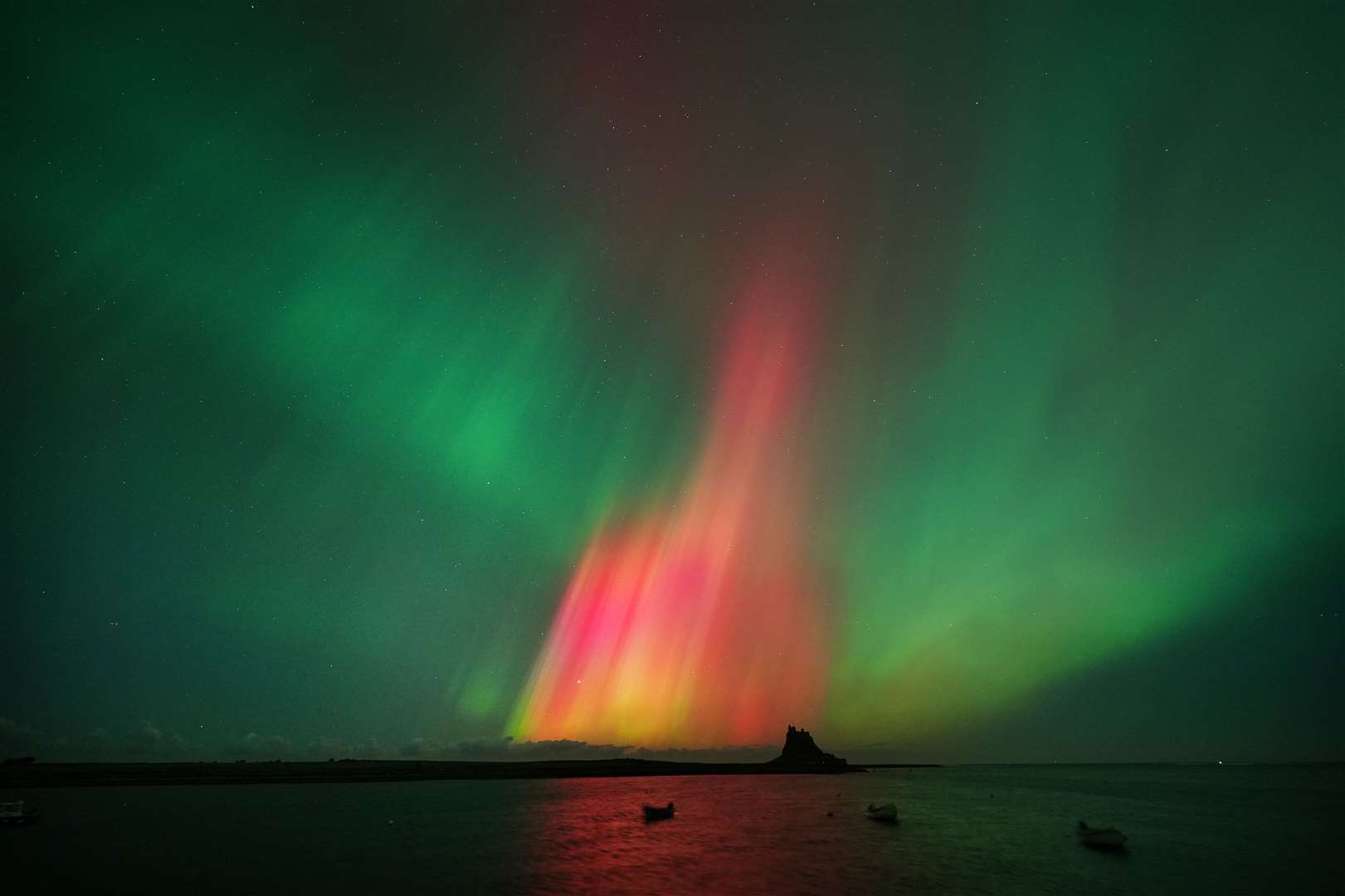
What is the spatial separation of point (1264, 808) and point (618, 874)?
115202 millimetres

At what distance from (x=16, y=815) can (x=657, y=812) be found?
64.1 metres

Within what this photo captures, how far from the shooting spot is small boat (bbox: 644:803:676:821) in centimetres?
7906

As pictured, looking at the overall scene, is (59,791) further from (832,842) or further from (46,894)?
(832,842)

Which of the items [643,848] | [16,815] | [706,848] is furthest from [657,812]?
[16,815]

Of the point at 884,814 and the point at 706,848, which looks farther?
the point at 884,814

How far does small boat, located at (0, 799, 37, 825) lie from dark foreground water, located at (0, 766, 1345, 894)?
3.75 meters

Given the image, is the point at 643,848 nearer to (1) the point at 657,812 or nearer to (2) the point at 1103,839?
(1) the point at 657,812

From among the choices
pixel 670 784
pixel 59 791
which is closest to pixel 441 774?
pixel 670 784

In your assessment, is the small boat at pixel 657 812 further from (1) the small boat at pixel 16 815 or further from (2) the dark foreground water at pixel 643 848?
(1) the small boat at pixel 16 815

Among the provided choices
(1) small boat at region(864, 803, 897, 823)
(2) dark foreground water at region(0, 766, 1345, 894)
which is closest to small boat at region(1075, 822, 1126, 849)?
(2) dark foreground water at region(0, 766, 1345, 894)

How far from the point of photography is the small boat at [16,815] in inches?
2598

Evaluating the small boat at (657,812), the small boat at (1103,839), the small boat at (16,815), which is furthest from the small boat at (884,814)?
the small boat at (16,815)

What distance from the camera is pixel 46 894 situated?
37.3m

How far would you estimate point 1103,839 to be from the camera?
2398 inches
